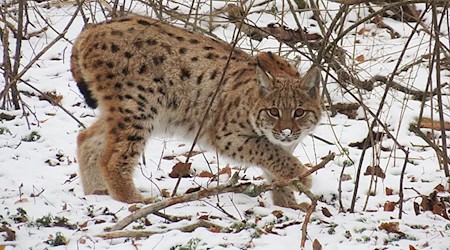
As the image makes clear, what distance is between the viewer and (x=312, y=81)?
6.88 m

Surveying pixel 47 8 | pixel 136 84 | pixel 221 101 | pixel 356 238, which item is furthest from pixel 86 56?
pixel 47 8

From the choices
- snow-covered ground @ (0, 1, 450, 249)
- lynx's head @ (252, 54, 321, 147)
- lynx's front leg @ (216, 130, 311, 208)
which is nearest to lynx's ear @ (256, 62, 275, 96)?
lynx's head @ (252, 54, 321, 147)

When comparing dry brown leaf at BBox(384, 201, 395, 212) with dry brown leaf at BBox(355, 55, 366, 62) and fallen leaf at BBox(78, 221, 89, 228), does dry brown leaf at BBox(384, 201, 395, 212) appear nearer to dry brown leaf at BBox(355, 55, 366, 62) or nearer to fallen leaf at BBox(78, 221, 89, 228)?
fallen leaf at BBox(78, 221, 89, 228)

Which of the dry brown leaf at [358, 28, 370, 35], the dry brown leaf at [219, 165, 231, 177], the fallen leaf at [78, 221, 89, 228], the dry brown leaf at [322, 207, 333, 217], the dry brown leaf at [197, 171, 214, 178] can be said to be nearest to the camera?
the fallen leaf at [78, 221, 89, 228]

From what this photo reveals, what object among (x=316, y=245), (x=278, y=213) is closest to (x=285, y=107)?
(x=278, y=213)

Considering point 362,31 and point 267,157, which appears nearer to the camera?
point 267,157

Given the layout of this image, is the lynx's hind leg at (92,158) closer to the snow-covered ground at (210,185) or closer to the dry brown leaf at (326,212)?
the snow-covered ground at (210,185)

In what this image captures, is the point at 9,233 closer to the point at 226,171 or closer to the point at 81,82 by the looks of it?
the point at 81,82

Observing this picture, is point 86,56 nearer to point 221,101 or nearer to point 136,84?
point 136,84

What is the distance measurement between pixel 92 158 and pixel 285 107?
5.64ft

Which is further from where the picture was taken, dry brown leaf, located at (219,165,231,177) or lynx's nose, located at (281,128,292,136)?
dry brown leaf, located at (219,165,231,177)

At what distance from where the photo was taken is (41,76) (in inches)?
405

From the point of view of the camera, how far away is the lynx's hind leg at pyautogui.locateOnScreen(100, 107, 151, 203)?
690cm

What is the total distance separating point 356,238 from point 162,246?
4.03 feet
